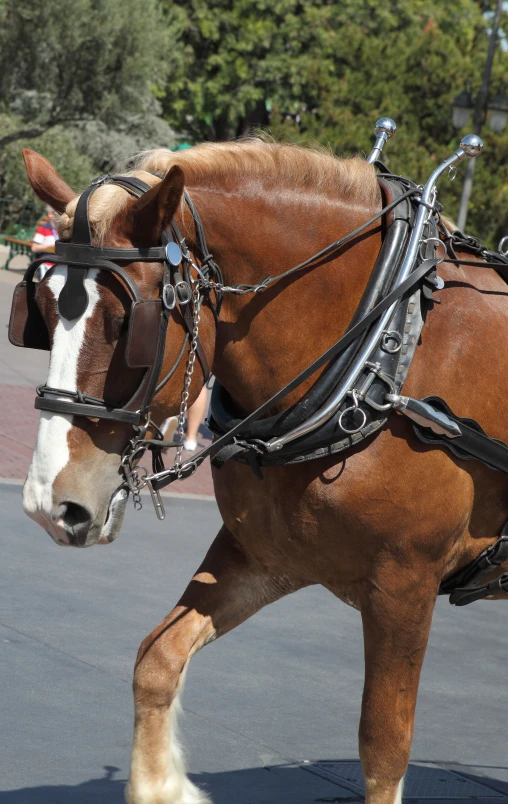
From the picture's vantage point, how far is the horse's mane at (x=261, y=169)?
8.43 ft

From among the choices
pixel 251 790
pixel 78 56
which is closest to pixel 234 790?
pixel 251 790

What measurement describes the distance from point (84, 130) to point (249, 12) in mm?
7285

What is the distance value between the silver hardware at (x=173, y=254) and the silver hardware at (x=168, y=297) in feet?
0.18

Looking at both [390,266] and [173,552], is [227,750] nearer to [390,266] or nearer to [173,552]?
[390,266]

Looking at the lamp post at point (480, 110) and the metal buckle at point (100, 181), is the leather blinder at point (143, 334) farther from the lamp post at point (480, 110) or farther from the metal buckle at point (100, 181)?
the lamp post at point (480, 110)

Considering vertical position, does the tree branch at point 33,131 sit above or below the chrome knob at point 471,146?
above

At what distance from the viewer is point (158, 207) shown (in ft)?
7.56

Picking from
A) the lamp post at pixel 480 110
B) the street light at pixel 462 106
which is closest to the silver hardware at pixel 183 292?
the lamp post at pixel 480 110

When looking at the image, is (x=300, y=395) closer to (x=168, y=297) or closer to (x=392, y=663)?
(x=168, y=297)

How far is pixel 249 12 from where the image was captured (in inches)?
1141

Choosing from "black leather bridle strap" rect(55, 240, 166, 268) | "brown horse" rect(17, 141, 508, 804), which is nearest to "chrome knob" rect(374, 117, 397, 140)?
"brown horse" rect(17, 141, 508, 804)

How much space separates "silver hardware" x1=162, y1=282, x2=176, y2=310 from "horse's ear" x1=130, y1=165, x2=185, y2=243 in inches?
4.8

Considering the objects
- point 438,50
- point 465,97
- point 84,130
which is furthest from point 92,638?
point 84,130

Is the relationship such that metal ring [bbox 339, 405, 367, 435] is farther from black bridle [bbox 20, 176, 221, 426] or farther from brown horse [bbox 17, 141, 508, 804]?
black bridle [bbox 20, 176, 221, 426]
